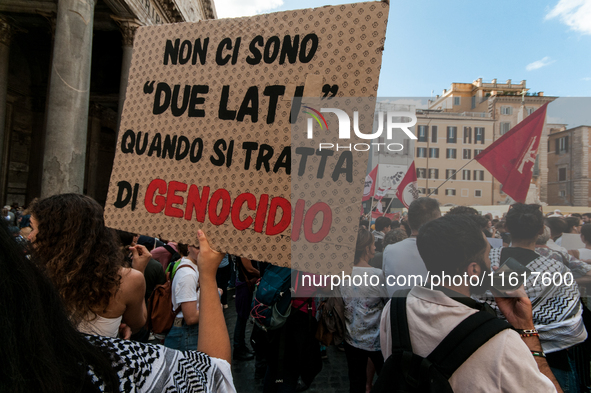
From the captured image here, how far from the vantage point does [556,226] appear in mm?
4730

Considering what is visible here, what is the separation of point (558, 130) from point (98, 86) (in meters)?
20.7

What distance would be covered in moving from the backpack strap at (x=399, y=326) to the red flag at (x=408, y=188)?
4.16 m

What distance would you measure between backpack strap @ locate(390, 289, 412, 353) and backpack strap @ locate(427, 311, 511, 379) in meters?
0.12

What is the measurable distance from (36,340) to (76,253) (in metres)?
1.30

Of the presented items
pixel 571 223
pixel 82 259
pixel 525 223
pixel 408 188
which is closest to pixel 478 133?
pixel 408 188

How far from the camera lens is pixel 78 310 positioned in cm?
164

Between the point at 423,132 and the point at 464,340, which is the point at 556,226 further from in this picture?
the point at 464,340

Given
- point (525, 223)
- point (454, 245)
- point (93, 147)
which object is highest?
point (93, 147)

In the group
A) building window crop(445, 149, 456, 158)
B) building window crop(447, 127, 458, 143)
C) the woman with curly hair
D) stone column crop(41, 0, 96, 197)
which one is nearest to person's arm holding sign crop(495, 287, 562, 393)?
the woman with curly hair

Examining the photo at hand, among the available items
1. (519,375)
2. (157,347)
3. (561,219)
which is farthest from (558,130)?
(157,347)

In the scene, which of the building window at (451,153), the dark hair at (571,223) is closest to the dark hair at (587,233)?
the dark hair at (571,223)

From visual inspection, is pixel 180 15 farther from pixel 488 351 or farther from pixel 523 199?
pixel 488 351

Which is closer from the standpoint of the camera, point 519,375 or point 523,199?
point 519,375

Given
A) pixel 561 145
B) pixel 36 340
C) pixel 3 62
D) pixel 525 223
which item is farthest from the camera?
pixel 3 62
